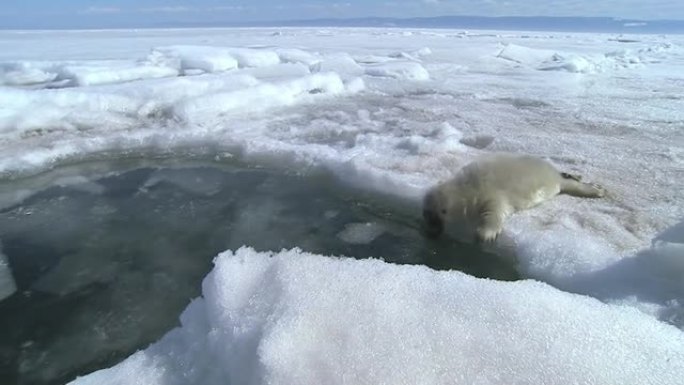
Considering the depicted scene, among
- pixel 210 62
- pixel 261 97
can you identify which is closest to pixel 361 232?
pixel 261 97

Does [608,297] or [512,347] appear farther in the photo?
[608,297]

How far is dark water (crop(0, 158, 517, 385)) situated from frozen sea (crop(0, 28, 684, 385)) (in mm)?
52

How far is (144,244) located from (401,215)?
1447 millimetres

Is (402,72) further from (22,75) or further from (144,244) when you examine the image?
(144,244)

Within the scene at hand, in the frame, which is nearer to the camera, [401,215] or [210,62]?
[401,215]

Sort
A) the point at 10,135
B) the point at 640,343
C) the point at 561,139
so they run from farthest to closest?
the point at 10,135, the point at 561,139, the point at 640,343

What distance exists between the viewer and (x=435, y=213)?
274cm

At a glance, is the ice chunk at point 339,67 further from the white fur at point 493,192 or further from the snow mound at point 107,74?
the white fur at point 493,192

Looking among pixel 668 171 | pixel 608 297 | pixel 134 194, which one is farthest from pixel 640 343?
pixel 134 194

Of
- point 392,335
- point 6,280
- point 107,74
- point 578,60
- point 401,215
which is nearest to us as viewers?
point 392,335

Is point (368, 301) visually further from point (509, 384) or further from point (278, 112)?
point (278, 112)

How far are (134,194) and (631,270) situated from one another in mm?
2980

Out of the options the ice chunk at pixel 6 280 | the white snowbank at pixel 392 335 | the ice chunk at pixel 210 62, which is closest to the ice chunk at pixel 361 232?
the white snowbank at pixel 392 335

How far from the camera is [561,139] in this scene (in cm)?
455
